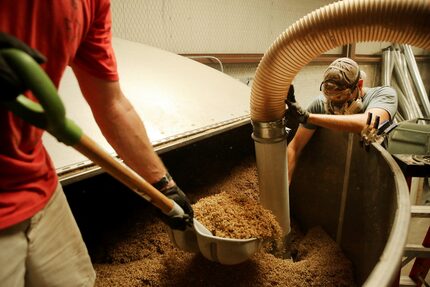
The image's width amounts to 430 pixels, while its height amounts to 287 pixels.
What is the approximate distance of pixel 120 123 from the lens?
0.69m

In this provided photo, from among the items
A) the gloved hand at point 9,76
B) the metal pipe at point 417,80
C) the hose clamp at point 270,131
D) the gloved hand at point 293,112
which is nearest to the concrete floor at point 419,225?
the gloved hand at point 293,112

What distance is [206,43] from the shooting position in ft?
7.47

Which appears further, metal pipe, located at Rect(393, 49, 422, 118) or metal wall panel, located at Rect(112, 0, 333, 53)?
metal pipe, located at Rect(393, 49, 422, 118)

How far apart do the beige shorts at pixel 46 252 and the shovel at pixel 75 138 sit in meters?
0.16

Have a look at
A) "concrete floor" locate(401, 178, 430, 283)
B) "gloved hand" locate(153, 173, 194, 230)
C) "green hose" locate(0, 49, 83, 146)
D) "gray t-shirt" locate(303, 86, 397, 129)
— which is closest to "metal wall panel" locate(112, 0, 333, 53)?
"gray t-shirt" locate(303, 86, 397, 129)

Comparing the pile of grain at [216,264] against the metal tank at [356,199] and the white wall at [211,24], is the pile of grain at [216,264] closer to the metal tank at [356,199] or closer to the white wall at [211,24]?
the metal tank at [356,199]

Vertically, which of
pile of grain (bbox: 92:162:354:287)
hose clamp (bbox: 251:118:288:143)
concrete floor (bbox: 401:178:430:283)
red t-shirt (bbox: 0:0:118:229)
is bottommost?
concrete floor (bbox: 401:178:430:283)

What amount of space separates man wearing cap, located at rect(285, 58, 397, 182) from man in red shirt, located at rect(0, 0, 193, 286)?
28.7 inches

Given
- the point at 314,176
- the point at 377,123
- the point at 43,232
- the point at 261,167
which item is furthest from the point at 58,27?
the point at 314,176

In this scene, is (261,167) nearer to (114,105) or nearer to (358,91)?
(114,105)

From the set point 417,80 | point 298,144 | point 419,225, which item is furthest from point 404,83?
point 298,144

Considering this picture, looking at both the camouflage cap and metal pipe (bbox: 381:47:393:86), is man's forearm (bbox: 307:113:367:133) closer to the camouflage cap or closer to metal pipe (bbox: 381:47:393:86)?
the camouflage cap

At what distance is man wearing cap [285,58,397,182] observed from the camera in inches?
44.7

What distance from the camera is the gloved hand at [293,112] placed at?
106 cm
